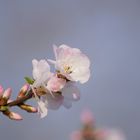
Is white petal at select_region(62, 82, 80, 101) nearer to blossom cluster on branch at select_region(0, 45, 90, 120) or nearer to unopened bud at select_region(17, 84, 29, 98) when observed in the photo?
blossom cluster on branch at select_region(0, 45, 90, 120)

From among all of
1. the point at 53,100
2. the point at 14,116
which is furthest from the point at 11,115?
the point at 53,100

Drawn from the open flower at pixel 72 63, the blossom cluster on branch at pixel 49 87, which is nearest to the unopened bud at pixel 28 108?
the blossom cluster on branch at pixel 49 87

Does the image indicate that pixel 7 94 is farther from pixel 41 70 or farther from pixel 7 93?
pixel 41 70

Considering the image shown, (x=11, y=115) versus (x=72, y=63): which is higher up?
(x=72, y=63)

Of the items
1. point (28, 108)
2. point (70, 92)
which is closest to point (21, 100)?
point (28, 108)

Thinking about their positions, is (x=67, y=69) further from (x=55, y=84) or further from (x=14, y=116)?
(x=14, y=116)

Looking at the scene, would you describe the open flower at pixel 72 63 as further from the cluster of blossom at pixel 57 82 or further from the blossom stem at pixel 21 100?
the blossom stem at pixel 21 100
